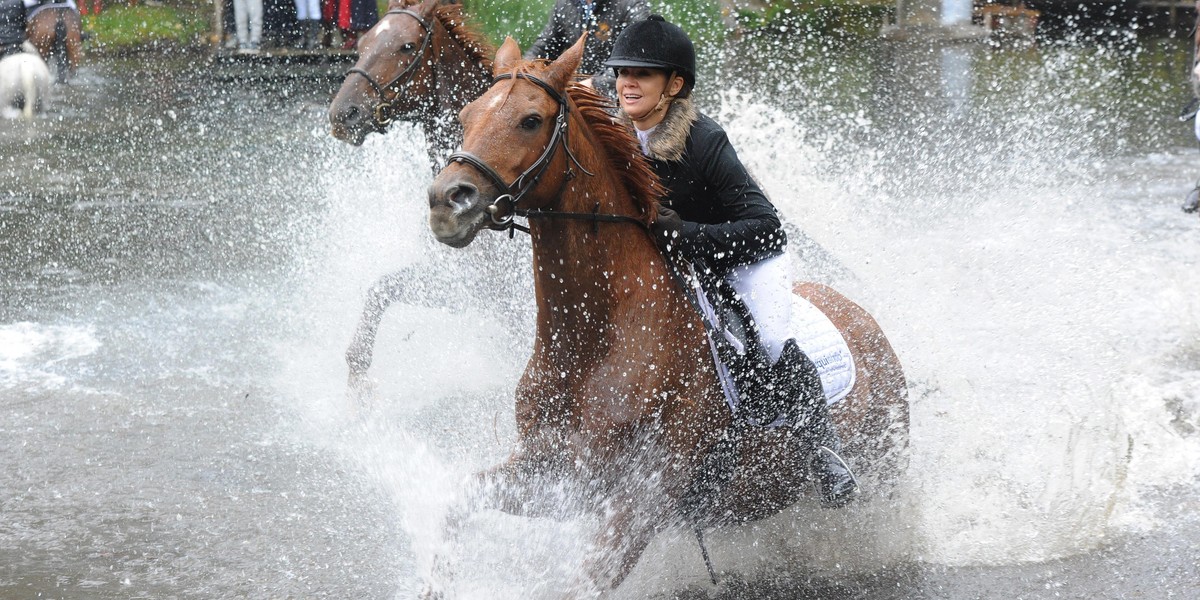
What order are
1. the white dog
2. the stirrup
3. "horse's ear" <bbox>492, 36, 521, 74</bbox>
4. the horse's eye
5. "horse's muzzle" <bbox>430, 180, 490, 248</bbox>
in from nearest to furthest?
"horse's muzzle" <bbox>430, 180, 490, 248</bbox> < the horse's eye < "horse's ear" <bbox>492, 36, 521, 74</bbox> < the stirrup < the white dog

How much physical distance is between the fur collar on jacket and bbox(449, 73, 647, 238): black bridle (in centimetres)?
29

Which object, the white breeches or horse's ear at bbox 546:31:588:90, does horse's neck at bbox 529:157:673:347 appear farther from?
the white breeches

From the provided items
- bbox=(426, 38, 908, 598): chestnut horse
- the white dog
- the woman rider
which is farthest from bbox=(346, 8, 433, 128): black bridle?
the white dog

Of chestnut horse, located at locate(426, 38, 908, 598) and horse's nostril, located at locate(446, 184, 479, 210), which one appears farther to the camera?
chestnut horse, located at locate(426, 38, 908, 598)

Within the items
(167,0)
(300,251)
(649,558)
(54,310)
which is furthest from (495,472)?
(167,0)

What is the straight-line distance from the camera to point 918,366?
6164mm

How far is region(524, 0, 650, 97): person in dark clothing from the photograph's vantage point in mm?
6773

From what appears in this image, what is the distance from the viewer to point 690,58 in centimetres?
425

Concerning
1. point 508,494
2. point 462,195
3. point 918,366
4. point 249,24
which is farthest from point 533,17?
point 462,195

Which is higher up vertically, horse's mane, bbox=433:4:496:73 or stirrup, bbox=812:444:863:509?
horse's mane, bbox=433:4:496:73

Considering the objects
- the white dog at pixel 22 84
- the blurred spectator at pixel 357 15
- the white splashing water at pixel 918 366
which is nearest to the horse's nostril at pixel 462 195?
the white splashing water at pixel 918 366

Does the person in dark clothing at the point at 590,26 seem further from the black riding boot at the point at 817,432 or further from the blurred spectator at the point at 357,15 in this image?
the blurred spectator at the point at 357,15

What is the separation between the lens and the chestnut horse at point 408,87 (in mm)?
6273

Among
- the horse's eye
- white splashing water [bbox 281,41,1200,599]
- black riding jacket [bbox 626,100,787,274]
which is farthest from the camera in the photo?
white splashing water [bbox 281,41,1200,599]
